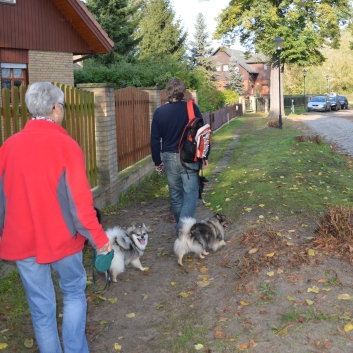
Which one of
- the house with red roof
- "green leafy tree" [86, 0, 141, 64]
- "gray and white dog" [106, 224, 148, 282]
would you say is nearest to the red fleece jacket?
"gray and white dog" [106, 224, 148, 282]

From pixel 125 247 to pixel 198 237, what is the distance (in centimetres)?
91

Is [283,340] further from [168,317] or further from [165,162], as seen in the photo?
[165,162]

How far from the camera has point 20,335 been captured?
15.0ft

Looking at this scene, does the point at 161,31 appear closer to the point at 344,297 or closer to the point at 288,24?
the point at 288,24

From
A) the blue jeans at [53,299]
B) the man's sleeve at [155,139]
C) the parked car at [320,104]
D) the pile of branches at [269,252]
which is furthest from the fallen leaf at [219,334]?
the parked car at [320,104]

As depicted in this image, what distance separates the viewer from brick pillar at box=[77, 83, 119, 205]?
29.6 feet

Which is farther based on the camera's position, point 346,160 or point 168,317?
point 346,160

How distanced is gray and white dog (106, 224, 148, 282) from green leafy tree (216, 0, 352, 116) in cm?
3441

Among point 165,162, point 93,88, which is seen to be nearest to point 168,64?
point 93,88

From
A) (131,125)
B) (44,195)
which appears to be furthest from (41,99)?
(131,125)

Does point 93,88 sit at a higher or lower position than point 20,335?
higher

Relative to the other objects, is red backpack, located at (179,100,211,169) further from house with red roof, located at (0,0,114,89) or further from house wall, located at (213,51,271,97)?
house wall, located at (213,51,271,97)

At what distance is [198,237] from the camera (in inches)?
247

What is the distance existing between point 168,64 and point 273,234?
18.1 m
